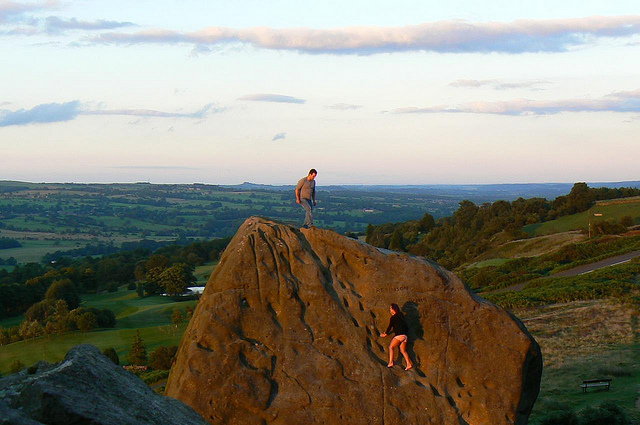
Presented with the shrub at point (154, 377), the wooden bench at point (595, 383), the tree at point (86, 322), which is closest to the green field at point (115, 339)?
the tree at point (86, 322)

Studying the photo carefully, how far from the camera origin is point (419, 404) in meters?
14.9

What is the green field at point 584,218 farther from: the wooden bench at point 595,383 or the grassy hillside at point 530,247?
the wooden bench at point 595,383

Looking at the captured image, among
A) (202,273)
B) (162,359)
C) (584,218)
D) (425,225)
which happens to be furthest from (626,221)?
(162,359)

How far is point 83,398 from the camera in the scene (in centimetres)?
764

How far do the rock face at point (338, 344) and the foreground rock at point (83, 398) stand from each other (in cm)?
546

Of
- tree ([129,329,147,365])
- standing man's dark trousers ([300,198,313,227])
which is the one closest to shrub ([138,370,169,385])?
tree ([129,329,147,365])

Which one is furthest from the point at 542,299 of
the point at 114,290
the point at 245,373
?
the point at 114,290

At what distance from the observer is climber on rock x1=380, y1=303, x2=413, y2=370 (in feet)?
48.9

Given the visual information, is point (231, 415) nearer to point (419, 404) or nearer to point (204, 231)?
point (419, 404)

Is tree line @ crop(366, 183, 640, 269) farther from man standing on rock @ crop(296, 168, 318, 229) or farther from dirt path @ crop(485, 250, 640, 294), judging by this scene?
man standing on rock @ crop(296, 168, 318, 229)

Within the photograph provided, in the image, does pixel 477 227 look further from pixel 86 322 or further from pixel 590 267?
pixel 86 322

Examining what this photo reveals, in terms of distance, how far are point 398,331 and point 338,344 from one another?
1.38 meters

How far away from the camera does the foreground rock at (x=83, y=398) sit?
7.24 metres

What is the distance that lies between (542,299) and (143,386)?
3423 cm
